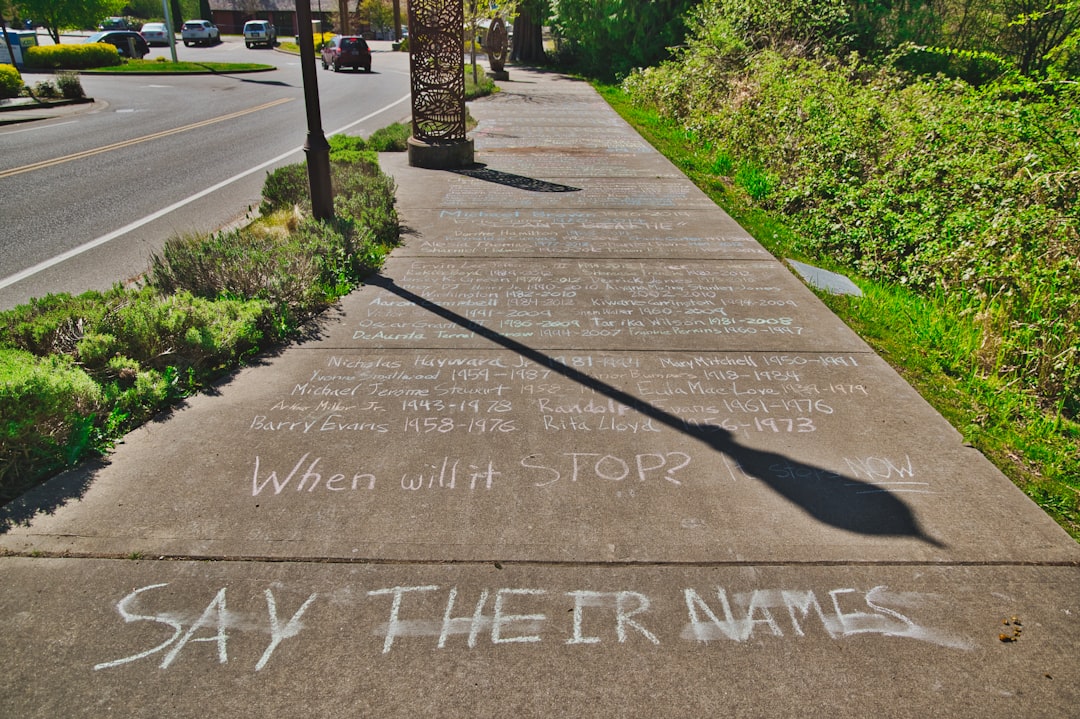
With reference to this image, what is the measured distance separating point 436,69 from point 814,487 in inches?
430

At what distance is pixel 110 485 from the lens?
3.71 m

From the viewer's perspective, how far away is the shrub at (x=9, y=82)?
21.1 m

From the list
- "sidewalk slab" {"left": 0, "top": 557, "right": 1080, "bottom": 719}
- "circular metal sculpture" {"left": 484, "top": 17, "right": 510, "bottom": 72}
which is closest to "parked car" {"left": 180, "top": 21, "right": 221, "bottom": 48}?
"circular metal sculpture" {"left": 484, "top": 17, "right": 510, "bottom": 72}

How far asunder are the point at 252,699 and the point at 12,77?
86.9 ft

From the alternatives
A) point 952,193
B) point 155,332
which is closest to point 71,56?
point 155,332

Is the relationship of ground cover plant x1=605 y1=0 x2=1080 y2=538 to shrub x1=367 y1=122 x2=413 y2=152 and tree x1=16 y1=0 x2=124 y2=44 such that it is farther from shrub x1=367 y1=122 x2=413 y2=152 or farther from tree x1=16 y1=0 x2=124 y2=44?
tree x1=16 y1=0 x2=124 y2=44

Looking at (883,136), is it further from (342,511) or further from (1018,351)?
(342,511)

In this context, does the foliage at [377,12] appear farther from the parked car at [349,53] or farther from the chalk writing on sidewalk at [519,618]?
the chalk writing on sidewalk at [519,618]

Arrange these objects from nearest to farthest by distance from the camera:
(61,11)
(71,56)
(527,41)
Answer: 1. (71,56)
2. (61,11)
3. (527,41)

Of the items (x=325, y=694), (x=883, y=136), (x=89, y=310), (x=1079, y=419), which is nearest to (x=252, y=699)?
(x=325, y=694)

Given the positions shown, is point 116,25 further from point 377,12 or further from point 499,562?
point 499,562

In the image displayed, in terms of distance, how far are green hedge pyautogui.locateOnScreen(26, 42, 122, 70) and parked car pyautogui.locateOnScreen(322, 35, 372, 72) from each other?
11103 mm

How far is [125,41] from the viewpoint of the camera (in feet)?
139

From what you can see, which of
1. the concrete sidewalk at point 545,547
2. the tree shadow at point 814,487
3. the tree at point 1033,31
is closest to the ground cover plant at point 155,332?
the concrete sidewalk at point 545,547
